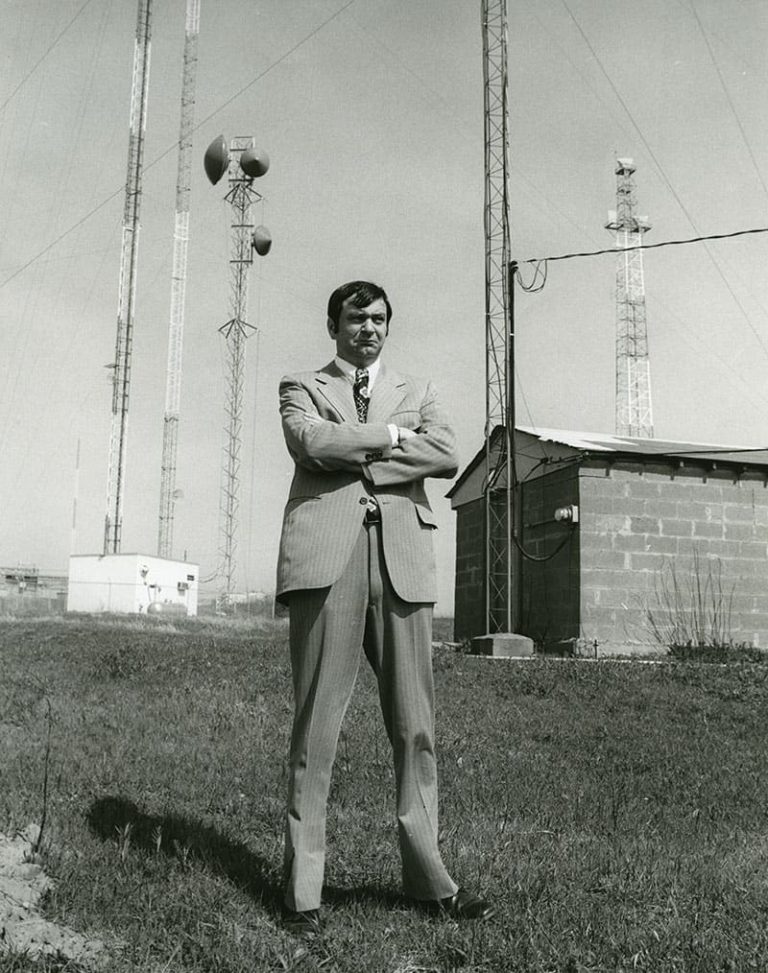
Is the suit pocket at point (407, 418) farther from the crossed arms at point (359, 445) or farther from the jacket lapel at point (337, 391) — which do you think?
the jacket lapel at point (337, 391)

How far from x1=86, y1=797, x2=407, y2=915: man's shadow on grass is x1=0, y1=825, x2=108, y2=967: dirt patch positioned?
0.44 meters

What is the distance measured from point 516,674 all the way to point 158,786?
5650 mm

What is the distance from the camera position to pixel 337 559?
325 centimetres

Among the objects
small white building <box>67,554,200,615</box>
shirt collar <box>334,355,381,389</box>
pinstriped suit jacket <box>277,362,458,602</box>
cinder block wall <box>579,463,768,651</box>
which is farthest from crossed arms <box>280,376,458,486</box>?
small white building <box>67,554,200,615</box>

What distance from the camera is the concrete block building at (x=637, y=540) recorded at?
15.8m

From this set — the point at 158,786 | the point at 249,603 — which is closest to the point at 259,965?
the point at 158,786

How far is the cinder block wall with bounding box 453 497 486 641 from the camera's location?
19.3m

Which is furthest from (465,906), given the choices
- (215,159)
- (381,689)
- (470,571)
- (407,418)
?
(215,159)

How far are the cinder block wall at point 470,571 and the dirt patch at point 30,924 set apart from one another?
620 inches

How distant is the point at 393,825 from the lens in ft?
14.6

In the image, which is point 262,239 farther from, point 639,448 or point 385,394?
point 385,394

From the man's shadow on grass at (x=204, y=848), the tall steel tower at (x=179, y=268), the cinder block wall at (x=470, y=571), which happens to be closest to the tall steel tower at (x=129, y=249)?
the tall steel tower at (x=179, y=268)

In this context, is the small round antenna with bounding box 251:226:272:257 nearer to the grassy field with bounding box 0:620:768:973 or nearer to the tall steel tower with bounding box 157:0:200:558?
the tall steel tower with bounding box 157:0:200:558

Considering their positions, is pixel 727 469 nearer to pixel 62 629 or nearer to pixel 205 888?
pixel 62 629
